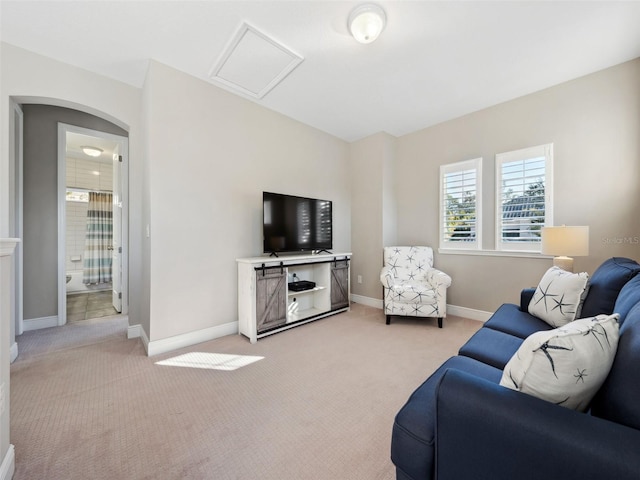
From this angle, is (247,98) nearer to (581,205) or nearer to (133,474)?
(133,474)

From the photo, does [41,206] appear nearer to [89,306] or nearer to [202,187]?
[89,306]

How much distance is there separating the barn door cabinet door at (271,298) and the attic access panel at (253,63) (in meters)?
2.02

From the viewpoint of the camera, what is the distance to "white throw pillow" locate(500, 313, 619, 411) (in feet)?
2.47

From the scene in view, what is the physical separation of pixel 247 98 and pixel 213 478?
339cm

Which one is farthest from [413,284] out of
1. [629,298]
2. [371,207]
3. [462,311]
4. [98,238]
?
[98,238]

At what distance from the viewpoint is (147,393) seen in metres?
1.82

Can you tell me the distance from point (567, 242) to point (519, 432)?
94.9 inches

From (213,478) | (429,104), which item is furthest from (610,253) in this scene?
(213,478)

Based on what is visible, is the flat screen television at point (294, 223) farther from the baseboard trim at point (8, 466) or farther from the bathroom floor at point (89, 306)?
the bathroom floor at point (89, 306)

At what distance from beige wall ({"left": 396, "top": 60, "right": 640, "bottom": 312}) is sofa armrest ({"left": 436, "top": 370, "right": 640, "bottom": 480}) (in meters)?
2.88

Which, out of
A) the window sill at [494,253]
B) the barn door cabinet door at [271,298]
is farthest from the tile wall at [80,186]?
the window sill at [494,253]

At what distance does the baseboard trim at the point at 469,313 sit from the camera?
10.8ft

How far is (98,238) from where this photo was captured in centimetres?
584

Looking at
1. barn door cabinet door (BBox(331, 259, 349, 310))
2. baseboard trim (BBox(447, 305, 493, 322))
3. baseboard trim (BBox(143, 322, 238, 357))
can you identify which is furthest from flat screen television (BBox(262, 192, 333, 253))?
baseboard trim (BBox(447, 305, 493, 322))
